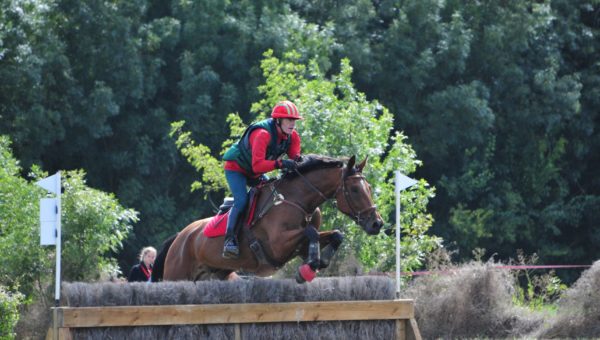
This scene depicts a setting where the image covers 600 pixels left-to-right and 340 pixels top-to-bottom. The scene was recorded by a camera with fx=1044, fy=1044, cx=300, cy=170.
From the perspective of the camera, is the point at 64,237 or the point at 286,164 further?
the point at 64,237

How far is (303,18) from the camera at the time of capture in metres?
26.6

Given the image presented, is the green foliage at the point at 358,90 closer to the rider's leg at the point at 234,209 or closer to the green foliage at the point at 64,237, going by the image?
the green foliage at the point at 64,237

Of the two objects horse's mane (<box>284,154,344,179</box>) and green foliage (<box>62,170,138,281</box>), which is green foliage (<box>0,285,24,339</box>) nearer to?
green foliage (<box>62,170,138,281</box>)

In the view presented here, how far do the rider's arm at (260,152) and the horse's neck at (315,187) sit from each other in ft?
1.08

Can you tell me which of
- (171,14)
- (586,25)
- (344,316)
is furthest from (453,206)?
(344,316)

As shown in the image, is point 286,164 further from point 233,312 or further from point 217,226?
point 233,312

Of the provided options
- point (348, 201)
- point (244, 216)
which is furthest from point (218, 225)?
point (348, 201)

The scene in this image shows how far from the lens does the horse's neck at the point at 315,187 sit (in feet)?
34.2

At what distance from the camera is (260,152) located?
34.4ft

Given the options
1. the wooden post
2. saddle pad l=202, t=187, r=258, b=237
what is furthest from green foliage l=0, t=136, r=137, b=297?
the wooden post

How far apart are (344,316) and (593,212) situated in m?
18.6

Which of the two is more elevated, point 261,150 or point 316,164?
point 261,150

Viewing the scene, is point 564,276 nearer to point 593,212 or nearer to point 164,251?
point 593,212

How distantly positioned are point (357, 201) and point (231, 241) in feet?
4.74
